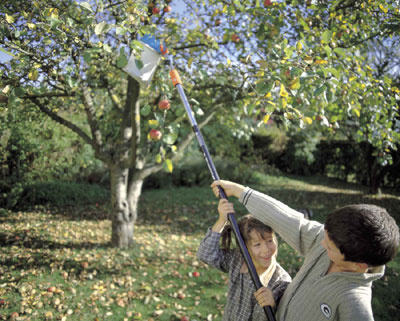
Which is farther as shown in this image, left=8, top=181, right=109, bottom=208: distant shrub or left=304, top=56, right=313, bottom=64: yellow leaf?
left=8, top=181, right=109, bottom=208: distant shrub

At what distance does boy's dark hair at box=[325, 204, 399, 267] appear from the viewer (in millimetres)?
1168

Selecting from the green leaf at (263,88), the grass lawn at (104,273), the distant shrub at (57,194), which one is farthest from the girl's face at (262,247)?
the distant shrub at (57,194)

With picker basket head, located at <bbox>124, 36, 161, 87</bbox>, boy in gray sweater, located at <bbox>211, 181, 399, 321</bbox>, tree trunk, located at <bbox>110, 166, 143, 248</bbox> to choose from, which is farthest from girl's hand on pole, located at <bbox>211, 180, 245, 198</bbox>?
tree trunk, located at <bbox>110, 166, 143, 248</bbox>

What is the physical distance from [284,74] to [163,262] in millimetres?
3193

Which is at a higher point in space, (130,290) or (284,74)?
(284,74)

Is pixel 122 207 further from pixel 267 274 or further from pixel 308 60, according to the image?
pixel 308 60

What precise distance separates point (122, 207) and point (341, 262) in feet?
11.9

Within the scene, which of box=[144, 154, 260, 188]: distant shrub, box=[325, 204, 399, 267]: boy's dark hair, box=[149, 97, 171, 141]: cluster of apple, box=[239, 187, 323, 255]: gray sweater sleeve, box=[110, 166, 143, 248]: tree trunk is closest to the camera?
box=[325, 204, 399, 267]: boy's dark hair

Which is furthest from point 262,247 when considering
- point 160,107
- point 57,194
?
point 57,194

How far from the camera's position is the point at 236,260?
1924mm

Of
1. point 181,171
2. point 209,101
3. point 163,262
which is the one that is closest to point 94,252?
point 163,262

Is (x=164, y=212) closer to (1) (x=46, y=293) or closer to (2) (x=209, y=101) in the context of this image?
(2) (x=209, y=101)

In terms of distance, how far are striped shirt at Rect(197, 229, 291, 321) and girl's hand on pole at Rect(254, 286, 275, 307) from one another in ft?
0.62

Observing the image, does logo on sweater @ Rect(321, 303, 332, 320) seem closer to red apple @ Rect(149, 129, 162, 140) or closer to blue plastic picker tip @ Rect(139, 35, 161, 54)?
red apple @ Rect(149, 129, 162, 140)
